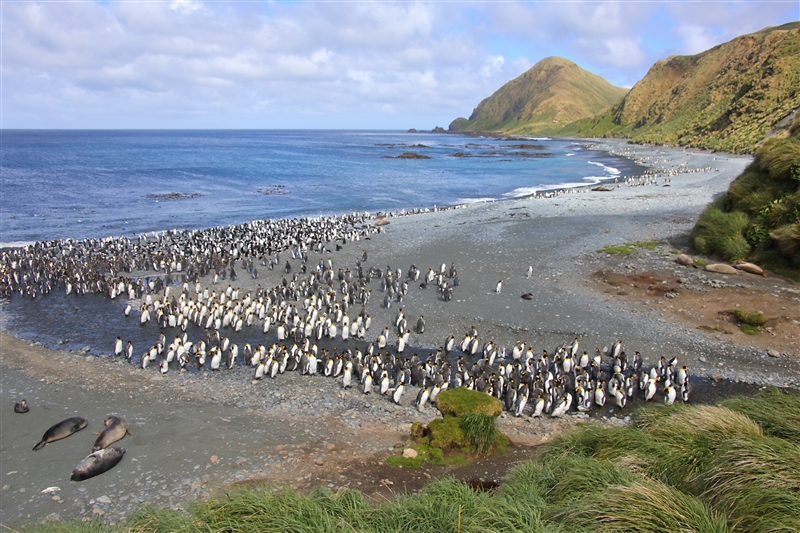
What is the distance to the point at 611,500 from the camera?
5.26m

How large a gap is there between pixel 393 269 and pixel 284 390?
1078 centimetres

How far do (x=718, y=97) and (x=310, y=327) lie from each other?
4383 inches

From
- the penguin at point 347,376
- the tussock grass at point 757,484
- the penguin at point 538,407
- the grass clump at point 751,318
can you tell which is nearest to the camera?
the tussock grass at point 757,484

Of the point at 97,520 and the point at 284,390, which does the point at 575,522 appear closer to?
the point at 97,520

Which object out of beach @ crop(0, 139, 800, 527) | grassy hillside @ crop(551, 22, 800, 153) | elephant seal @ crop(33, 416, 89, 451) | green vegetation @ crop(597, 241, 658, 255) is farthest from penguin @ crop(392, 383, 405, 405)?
grassy hillside @ crop(551, 22, 800, 153)

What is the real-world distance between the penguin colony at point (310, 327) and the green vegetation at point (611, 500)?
497 centimetres

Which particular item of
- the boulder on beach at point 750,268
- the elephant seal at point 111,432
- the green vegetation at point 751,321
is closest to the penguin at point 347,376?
the elephant seal at point 111,432

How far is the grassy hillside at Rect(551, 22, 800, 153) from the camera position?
2788 inches

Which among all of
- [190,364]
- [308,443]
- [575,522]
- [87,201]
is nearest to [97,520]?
[308,443]

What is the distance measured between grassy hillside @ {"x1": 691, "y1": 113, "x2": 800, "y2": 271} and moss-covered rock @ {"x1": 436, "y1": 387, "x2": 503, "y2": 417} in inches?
611

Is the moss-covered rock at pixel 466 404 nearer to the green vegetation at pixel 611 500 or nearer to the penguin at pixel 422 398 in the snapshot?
Answer: the penguin at pixel 422 398

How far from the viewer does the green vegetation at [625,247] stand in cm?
2308

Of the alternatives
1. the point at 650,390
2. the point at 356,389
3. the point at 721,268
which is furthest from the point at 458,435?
the point at 721,268

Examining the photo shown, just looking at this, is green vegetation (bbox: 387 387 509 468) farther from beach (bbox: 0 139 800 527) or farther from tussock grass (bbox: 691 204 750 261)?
tussock grass (bbox: 691 204 750 261)
